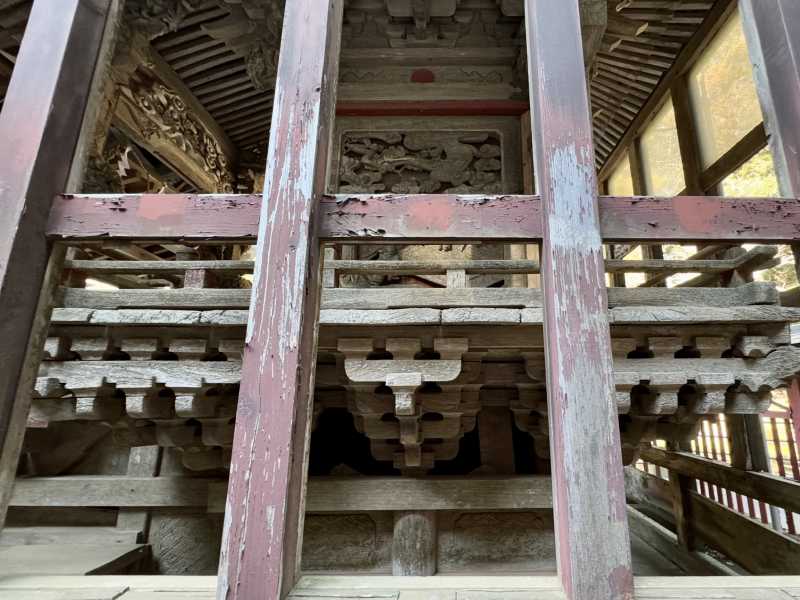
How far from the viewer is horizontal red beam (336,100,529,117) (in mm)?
3922

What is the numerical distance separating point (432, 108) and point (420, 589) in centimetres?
384

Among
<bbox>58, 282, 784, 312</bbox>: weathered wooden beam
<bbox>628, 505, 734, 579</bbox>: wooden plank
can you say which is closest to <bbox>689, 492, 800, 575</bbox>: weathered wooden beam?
<bbox>628, 505, 734, 579</bbox>: wooden plank

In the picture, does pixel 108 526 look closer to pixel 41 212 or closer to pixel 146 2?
pixel 41 212

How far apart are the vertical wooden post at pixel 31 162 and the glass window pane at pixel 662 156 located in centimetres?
581

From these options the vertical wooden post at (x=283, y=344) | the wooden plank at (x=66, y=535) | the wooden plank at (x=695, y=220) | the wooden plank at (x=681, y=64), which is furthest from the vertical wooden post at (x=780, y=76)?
the wooden plank at (x=66, y=535)

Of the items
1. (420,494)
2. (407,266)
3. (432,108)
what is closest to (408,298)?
(407,266)

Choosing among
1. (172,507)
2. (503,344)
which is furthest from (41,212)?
(172,507)

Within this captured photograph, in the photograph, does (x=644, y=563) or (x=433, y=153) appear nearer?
(x=433, y=153)

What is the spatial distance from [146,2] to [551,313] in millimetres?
3964

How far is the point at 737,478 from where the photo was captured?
4055mm

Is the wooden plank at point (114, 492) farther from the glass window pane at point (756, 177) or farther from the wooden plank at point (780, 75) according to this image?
the glass window pane at point (756, 177)

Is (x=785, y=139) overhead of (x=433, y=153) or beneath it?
beneath

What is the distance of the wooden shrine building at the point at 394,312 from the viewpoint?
3.71ft

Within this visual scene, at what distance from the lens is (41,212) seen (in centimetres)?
133
